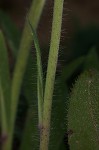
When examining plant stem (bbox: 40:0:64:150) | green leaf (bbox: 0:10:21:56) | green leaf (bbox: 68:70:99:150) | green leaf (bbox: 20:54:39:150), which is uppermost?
plant stem (bbox: 40:0:64:150)

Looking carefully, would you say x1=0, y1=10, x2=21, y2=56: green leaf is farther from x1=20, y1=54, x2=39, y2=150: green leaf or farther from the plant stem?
the plant stem

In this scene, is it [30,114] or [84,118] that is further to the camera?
[30,114]

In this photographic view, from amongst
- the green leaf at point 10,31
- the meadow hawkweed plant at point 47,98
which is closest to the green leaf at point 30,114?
the meadow hawkweed plant at point 47,98

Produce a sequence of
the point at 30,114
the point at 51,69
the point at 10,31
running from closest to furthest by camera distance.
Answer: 1. the point at 51,69
2. the point at 30,114
3. the point at 10,31

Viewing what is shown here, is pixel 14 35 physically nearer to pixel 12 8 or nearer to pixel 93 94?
pixel 93 94

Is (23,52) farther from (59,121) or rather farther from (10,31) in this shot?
(10,31)

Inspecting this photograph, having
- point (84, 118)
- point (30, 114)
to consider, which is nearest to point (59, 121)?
point (30, 114)

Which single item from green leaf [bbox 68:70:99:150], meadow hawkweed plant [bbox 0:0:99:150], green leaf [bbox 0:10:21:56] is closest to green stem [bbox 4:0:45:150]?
meadow hawkweed plant [bbox 0:0:99:150]
